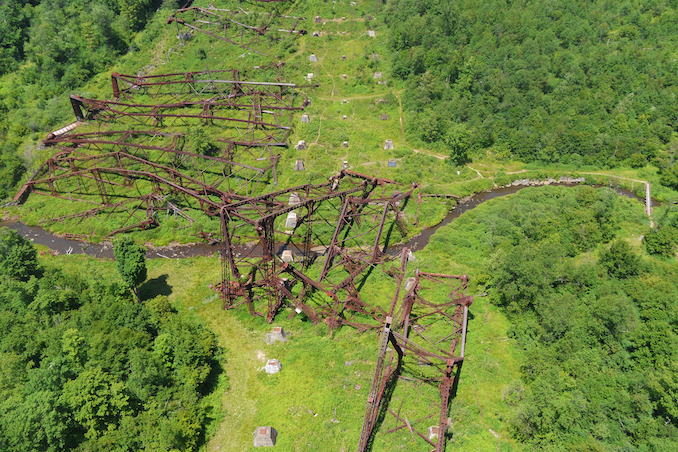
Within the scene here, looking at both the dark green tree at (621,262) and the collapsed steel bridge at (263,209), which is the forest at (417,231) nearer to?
the dark green tree at (621,262)

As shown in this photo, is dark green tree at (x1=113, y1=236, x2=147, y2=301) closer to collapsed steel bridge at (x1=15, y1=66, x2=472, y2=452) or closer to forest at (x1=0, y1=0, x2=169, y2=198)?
collapsed steel bridge at (x1=15, y1=66, x2=472, y2=452)

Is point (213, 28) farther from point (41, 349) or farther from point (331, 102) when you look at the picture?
point (41, 349)

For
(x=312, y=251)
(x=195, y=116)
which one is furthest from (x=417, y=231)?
(x=195, y=116)

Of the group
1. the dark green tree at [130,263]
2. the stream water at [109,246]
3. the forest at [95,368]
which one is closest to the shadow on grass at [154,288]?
the dark green tree at [130,263]

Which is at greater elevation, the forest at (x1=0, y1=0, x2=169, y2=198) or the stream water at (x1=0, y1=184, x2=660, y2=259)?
the forest at (x1=0, y1=0, x2=169, y2=198)

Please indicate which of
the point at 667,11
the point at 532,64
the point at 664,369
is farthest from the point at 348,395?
the point at 667,11

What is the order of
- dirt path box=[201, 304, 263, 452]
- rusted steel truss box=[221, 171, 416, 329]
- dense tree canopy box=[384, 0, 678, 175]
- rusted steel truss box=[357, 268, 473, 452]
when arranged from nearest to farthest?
rusted steel truss box=[357, 268, 473, 452] < dirt path box=[201, 304, 263, 452] < rusted steel truss box=[221, 171, 416, 329] < dense tree canopy box=[384, 0, 678, 175]

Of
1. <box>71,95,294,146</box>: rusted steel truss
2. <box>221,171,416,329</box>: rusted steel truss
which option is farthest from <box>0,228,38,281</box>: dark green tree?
<box>71,95,294,146</box>: rusted steel truss
